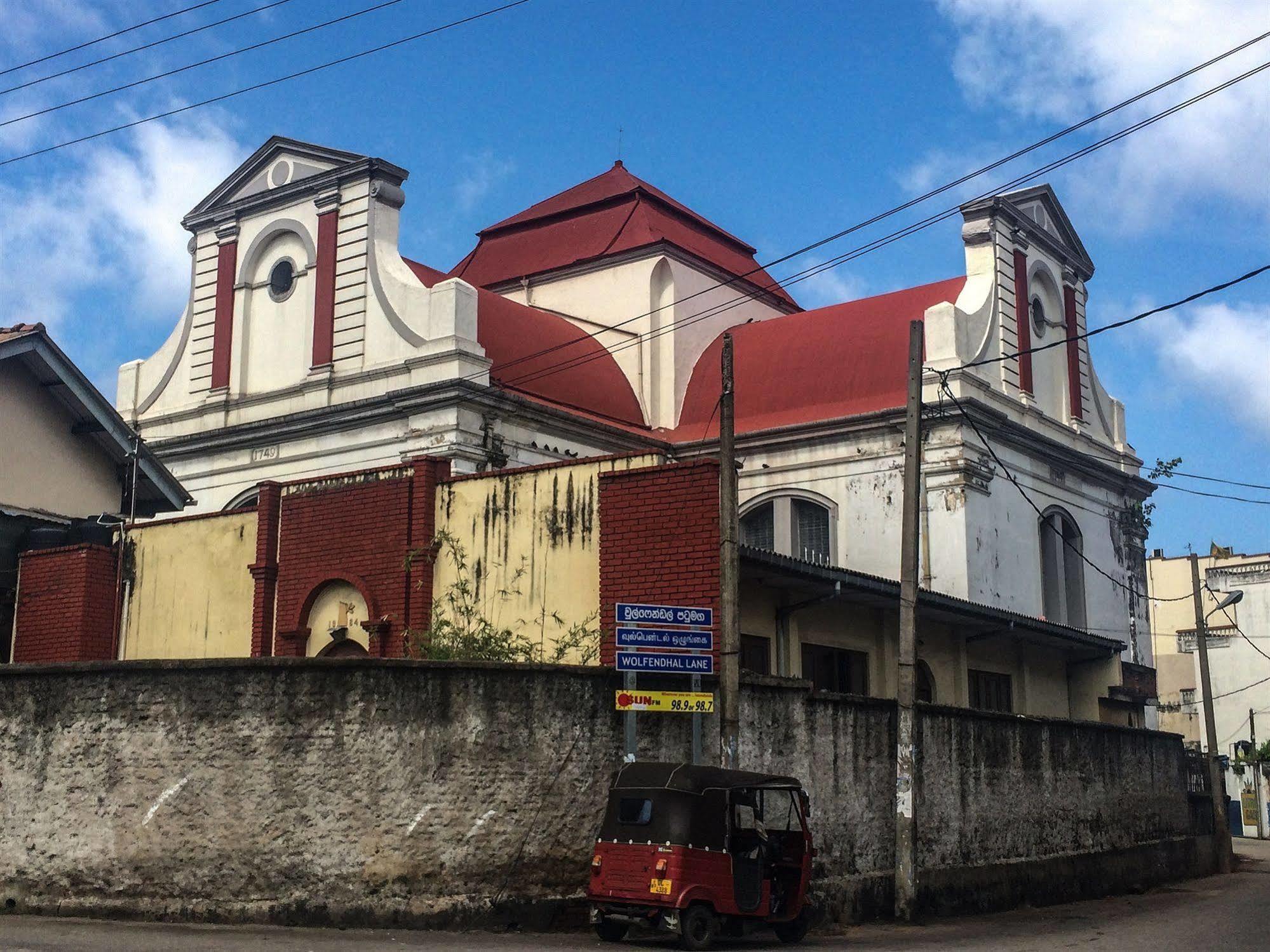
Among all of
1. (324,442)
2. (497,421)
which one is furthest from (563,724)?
(324,442)

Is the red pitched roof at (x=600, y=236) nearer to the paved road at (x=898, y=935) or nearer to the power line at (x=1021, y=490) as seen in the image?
the power line at (x=1021, y=490)

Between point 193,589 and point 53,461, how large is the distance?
2.69m

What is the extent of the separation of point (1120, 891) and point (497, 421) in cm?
1468

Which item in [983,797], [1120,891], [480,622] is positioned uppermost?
[480,622]

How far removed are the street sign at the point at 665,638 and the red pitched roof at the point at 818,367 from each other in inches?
713

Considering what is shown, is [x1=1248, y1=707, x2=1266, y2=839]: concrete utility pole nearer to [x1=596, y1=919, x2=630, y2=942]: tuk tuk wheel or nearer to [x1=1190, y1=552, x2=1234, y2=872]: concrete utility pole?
[x1=1190, y1=552, x2=1234, y2=872]: concrete utility pole

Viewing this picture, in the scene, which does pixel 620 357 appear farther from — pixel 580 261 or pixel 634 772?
pixel 634 772

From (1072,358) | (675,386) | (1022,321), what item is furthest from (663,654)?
(1072,358)

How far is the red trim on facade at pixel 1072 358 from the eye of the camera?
124 feet

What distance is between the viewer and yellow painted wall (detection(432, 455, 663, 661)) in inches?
696

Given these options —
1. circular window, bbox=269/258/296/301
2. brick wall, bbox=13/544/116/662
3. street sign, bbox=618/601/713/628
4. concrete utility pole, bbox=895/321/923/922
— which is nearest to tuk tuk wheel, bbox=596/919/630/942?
street sign, bbox=618/601/713/628

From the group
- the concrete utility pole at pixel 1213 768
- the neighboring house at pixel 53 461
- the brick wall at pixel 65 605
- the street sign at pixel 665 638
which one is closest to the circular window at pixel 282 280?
the neighboring house at pixel 53 461

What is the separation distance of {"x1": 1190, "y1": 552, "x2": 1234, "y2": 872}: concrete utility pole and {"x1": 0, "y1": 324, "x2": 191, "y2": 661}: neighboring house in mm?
21610

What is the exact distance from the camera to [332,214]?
108 feet
